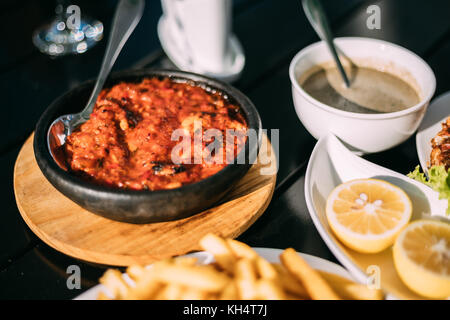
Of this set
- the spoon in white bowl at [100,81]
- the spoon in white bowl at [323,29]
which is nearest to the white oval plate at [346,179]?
the spoon in white bowl at [323,29]

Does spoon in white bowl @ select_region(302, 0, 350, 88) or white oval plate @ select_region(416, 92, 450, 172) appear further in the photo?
spoon in white bowl @ select_region(302, 0, 350, 88)

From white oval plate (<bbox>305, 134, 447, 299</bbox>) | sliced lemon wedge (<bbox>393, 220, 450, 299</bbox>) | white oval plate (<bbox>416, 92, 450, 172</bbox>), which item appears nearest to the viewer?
sliced lemon wedge (<bbox>393, 220, 450, 299</bbox>)

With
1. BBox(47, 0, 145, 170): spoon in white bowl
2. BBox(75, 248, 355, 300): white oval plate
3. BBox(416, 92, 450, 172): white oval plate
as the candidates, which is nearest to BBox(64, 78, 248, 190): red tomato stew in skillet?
BBox(47, 0, 145, 170): spoon in white bowl

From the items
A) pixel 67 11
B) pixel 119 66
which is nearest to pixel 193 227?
pixel 119 66

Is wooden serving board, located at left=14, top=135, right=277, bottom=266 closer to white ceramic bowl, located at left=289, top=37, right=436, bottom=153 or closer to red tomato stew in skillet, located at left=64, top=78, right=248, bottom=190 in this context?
red tomato stew in skillet, located at left=64, top=78, right=248, bottom=190

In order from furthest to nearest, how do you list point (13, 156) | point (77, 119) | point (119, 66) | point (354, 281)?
1. point (119, 66)
2. point (13, 156)
3. point (77, 119)
4. point (354, 281)
